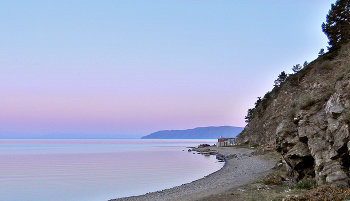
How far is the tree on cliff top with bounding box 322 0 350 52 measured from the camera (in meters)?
48.3

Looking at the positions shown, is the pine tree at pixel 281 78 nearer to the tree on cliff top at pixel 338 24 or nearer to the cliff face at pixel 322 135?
the tree on cliff top at pixel 338 24

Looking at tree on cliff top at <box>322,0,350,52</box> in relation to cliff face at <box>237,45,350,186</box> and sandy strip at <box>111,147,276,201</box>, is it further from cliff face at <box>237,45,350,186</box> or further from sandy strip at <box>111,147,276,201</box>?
cliff face at <box>237,45,350,186</box>

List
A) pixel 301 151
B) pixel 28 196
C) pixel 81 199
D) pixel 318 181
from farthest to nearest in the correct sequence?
pixel 28 196 < pixel 81 199 < pixel 301 151 < pixel 318 181

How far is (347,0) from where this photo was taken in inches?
1895

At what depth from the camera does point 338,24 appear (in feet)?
167

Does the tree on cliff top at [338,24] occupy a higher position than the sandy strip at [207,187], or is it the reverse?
the tree on cliff top at [338,24]

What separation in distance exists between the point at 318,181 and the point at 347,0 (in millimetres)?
47099

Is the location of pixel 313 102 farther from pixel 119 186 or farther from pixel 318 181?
pixel 119 186

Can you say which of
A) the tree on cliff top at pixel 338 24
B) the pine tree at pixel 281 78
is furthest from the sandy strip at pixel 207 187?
the pine tree at pixel 281 78

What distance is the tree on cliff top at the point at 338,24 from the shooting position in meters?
48.3

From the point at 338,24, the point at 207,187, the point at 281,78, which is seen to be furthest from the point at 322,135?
the point at 281,78

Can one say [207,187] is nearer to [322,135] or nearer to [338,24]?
[322,135]

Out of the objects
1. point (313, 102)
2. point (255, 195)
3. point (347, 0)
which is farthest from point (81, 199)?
point (347, 0)

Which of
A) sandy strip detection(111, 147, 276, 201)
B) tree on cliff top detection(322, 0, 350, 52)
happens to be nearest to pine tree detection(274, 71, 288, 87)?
tree on cliff top detection(322, 0, 350, 52)
